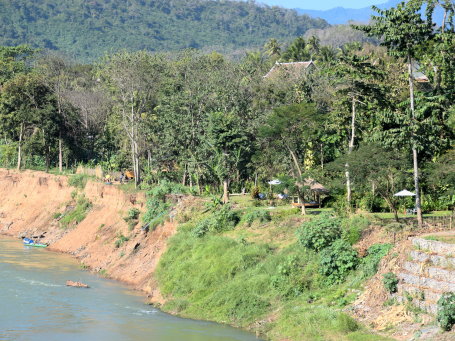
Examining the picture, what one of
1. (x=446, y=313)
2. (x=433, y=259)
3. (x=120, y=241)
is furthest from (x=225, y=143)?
(x=446, y=313)

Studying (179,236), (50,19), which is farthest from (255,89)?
(50,19)

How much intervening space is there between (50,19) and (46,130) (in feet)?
474

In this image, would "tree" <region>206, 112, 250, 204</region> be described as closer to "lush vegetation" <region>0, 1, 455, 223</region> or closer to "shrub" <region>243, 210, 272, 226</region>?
"lush vegetation" <region>0, 1, 455, 223</region>

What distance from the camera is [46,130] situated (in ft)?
204

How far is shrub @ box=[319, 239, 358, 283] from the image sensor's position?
3016cm

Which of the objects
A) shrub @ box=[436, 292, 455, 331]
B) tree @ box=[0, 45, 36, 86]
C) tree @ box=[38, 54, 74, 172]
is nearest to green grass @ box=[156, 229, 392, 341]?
shrub @ box=[436, 292, 455, 331]

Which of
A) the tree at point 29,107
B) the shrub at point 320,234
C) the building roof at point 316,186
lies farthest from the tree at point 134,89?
the shrub at point 320,234

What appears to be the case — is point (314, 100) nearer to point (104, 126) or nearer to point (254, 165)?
point (254, 165)

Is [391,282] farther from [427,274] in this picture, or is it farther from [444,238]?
[444,238]

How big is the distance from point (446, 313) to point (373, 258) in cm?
617

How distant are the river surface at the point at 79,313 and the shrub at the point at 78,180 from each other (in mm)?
13571

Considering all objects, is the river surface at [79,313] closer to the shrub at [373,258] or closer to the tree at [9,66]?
the shrub at [373,258]

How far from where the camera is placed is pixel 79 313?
32812 millimetres

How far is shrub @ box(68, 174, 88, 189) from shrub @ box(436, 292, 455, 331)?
122 ft
